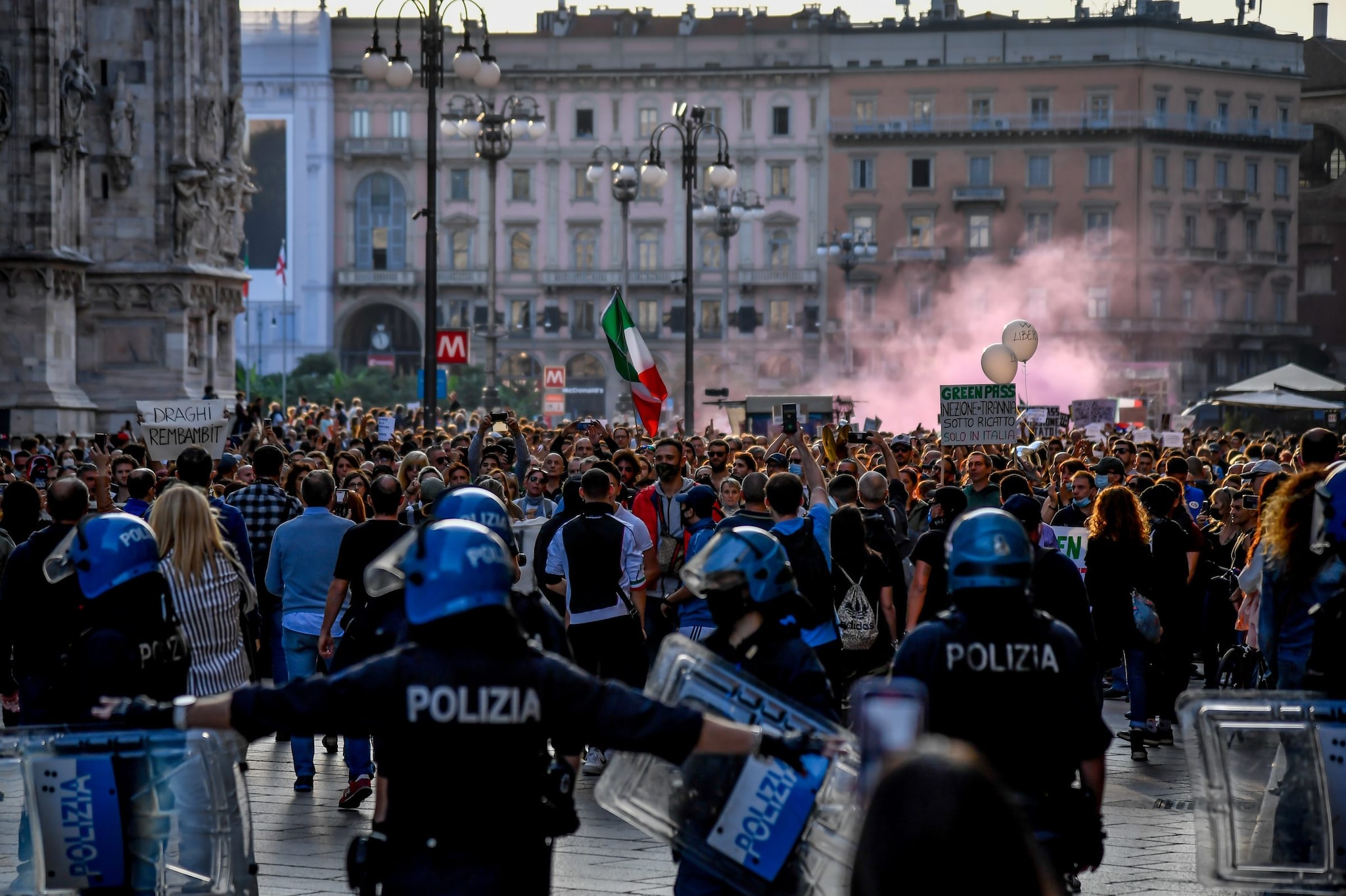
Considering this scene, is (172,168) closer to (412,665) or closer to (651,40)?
(412,665)

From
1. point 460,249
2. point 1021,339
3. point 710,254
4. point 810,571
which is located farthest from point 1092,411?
point 460,249

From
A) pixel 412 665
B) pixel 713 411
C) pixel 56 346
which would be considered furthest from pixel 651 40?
pixel 412 665

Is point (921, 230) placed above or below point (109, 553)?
above

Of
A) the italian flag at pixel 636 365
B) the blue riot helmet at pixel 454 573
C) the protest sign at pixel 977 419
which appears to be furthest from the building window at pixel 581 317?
the blue riot helmet at pixel 454 573

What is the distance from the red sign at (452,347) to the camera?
2070 cm

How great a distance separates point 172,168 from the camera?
25.8 m

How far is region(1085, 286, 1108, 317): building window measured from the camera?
68.4 metres

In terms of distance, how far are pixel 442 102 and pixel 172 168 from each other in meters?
45.1

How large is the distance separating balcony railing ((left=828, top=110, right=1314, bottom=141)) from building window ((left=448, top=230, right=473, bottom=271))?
13.9 metres

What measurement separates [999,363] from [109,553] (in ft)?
52.4

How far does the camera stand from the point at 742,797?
411 centimetres

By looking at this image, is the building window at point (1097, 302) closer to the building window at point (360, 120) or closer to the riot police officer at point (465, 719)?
the building window at point (360, 120)

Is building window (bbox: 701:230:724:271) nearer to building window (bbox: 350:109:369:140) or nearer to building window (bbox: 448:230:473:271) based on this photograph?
building window (bbox: 448:230:473:271)

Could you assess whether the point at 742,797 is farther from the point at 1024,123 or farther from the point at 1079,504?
the point at 1024,123
